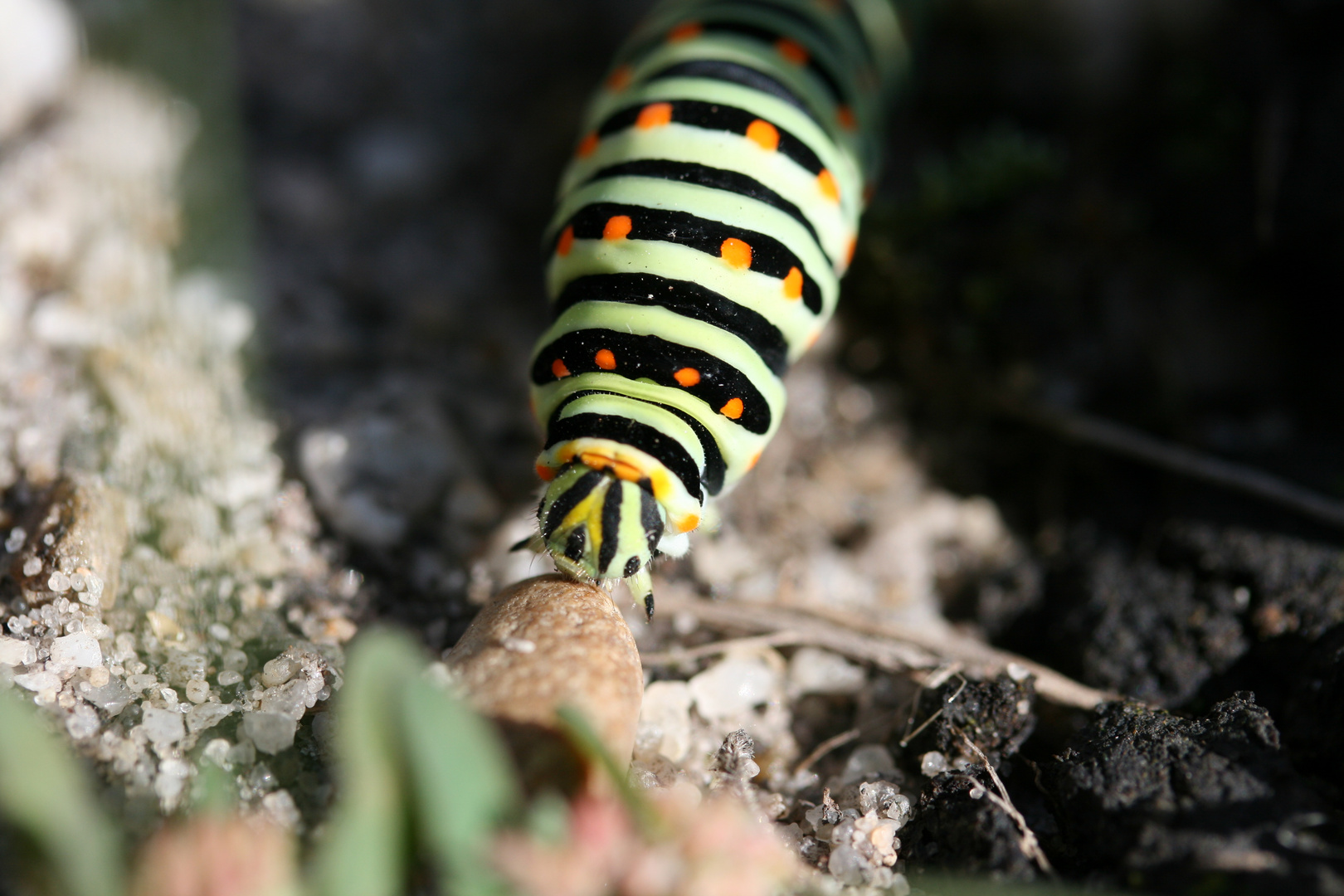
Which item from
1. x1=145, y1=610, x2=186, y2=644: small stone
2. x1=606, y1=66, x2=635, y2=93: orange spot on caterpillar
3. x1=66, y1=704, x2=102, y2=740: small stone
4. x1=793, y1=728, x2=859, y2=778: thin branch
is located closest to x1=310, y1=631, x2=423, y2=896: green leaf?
x1=66, y1=704, x2=102, y2=740: small stone

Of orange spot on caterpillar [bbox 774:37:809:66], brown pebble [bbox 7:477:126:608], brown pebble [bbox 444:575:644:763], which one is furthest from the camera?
orange spot on caterpillar [bbox 774:37:809:66]

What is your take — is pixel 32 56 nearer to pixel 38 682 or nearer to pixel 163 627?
pixel 163 627

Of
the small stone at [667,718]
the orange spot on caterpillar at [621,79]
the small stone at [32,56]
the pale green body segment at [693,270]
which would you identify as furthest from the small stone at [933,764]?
the small stone at [32,56]

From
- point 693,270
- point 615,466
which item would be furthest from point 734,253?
point 615,466

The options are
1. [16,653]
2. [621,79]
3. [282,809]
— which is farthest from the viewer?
[621,79]

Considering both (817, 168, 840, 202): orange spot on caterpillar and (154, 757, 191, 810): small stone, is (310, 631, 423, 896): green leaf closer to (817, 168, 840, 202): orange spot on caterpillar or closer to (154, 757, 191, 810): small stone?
(154, 757, 191, 810): small stone

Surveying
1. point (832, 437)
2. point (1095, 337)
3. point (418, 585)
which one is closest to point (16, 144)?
point (418, 585)

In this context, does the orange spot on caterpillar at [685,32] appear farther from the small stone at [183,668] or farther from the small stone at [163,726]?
the small stone at [163,726]
